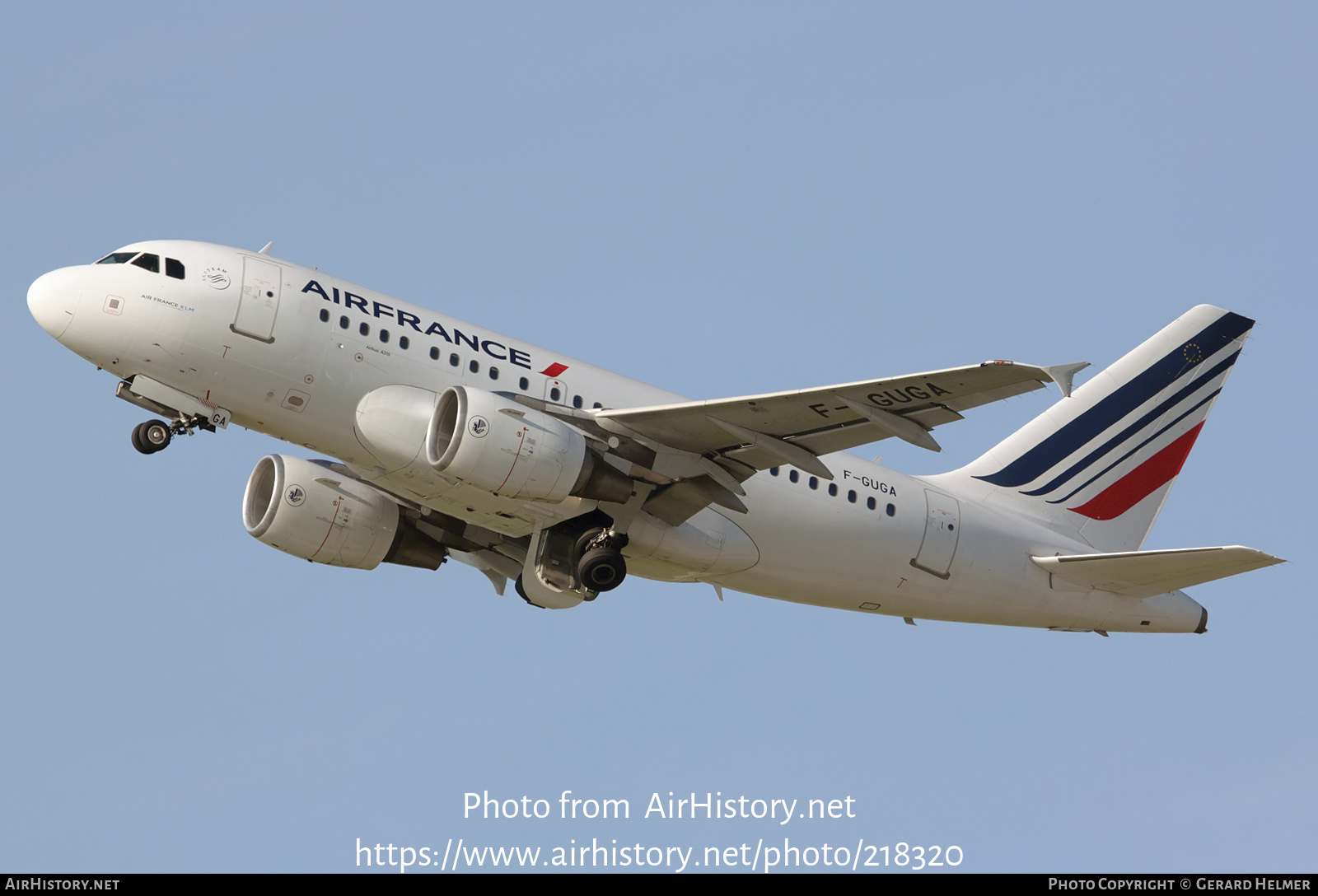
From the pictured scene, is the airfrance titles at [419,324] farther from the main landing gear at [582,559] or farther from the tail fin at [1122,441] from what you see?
the tail fin at [1122,441]

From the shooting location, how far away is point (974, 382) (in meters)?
25.0

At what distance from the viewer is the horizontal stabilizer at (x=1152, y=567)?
2991 cm

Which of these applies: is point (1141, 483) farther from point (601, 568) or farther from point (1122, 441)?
point (601, 568)

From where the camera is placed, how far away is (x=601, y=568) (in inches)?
1145

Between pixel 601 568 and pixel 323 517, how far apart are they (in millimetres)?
6546

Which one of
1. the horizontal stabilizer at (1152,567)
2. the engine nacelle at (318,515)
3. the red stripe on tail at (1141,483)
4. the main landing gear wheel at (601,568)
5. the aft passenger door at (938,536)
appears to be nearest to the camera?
the main landing gear wheel at (601,568)

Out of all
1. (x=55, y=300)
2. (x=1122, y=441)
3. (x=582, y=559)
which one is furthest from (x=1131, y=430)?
(x=55, y=300)

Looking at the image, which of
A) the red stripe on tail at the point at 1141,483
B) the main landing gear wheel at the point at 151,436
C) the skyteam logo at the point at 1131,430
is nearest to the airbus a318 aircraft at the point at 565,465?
the main landing gear wheel at the point at 151,436

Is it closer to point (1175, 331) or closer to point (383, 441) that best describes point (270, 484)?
point (383, 441)

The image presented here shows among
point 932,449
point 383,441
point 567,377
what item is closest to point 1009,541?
point 932,449

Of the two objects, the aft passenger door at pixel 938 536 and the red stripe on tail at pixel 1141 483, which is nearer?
the aft passenger door at pixel 938 536

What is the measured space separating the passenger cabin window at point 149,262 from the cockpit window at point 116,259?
222mm

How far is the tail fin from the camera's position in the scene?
3556 centimetres

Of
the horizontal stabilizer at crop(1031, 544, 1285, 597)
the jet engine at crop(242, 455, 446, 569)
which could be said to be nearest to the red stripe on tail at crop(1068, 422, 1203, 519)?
the horizontal stabilizer at crop(1031, 544, 1285, 597)
